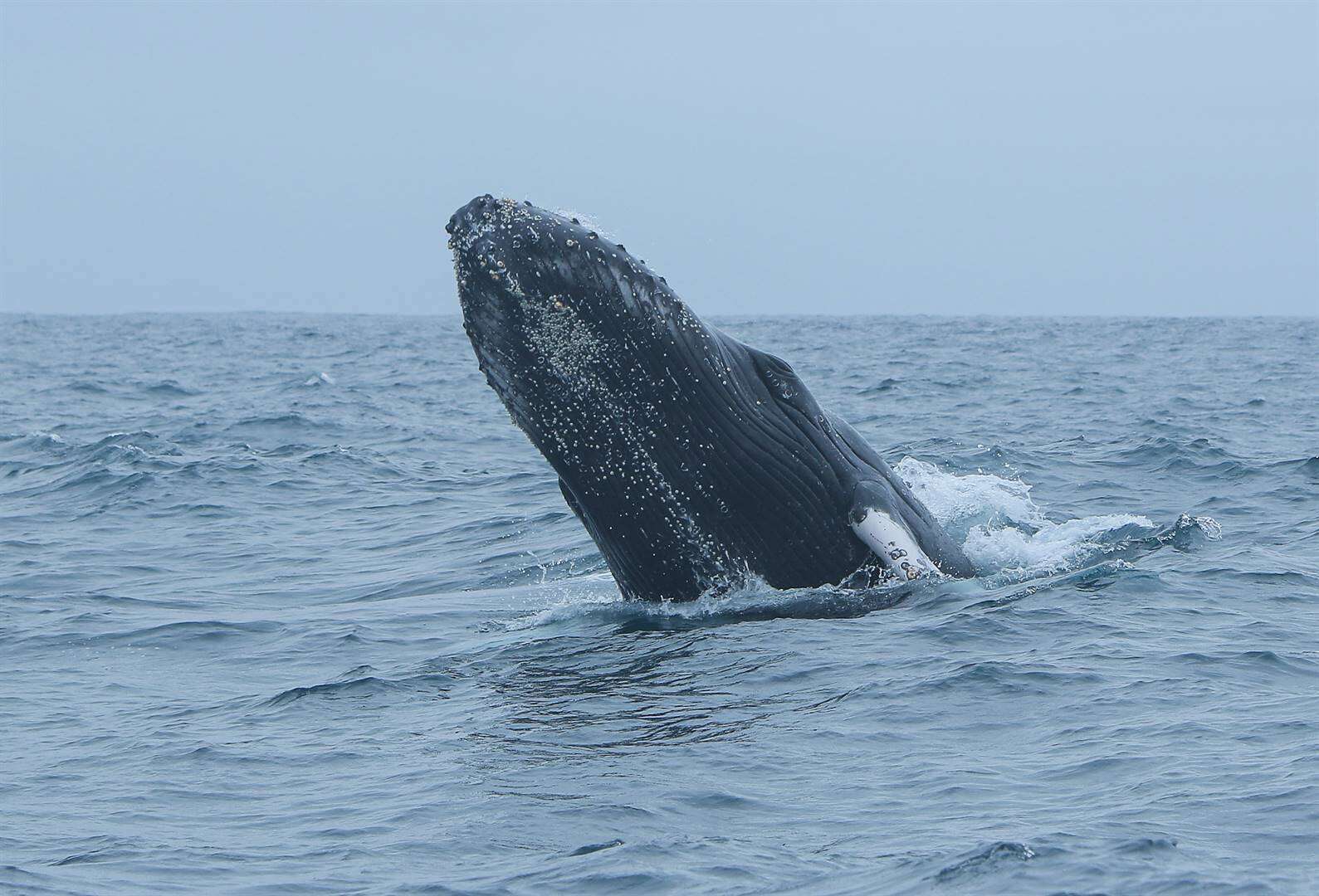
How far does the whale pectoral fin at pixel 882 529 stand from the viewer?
1051 cm

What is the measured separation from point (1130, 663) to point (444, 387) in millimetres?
35428

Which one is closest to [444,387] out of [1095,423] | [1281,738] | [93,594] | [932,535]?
[1095,423]

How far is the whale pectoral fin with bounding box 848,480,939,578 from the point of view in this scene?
1051 cm

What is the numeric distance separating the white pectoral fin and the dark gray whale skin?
0.07 m

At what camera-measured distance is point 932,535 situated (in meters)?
11.8

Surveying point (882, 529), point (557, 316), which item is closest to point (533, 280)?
point (557, 316)

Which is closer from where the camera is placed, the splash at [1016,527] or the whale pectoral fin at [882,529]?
the whale pectoral fin at [882,529]

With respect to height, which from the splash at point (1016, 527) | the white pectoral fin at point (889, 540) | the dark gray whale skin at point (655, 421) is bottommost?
the splash at point (1016, 527)

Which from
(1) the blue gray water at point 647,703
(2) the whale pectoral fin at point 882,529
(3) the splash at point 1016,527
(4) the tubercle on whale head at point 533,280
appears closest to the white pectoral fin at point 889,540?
(2) the whale pectoral fin at point 882,529

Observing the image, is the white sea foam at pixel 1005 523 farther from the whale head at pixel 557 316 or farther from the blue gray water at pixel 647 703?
the whale head at pixel 557 316

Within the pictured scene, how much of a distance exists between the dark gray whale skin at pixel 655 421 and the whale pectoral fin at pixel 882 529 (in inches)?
0.9

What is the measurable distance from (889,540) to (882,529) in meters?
0.09

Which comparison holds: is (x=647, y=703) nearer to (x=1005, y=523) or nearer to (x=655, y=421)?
(x=655, y=421)

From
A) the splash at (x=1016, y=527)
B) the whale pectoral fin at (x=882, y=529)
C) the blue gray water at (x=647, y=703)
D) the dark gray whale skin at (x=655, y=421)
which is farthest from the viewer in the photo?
the splash at (x=1016, y=527)
